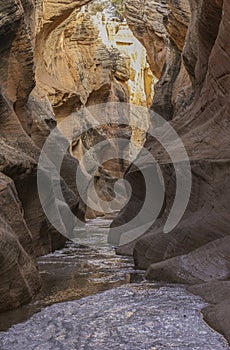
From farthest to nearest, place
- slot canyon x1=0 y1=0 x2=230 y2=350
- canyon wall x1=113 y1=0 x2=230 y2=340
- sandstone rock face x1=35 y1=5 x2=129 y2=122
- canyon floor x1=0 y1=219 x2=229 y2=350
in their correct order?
sandstone rock face x1=35 y1=5 x2=129 y2=122 < canyon wall x1=113 y1=0 x2=230 y2=340 < slot canyon x1=0 y1=0 x2=230 y2=350 < canyon floor x1=0 y1=219 x2=229 y2=350

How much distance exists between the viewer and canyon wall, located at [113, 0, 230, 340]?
8477 mm

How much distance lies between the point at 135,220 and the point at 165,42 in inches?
655

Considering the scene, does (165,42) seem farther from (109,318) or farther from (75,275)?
(109,318)

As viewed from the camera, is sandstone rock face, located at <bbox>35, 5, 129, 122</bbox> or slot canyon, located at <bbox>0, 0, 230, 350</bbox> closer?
slot canyon, located at <bbox>0, 0, 230, 350</bbox>

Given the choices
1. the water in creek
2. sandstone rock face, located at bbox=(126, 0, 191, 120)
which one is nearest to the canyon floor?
the water in creek

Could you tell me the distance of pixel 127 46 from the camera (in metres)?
61.7

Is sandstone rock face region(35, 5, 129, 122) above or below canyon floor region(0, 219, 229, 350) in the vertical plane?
below

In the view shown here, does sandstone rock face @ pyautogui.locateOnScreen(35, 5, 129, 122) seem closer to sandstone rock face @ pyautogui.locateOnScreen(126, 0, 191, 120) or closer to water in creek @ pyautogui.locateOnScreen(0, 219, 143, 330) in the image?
sandstone rock face @ pyautogui.locateOnScreen(126, 0, 191, 120)

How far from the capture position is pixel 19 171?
41.1 ft

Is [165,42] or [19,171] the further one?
[165,42]

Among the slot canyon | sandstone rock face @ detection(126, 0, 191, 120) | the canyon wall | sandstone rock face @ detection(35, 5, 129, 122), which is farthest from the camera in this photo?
sandstone rock face @ detection(35, 5, 129, 122)

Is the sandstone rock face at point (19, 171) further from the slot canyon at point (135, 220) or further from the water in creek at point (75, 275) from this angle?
the water in creek at point (75, 275)

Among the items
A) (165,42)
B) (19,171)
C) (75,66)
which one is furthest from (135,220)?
(75,66)

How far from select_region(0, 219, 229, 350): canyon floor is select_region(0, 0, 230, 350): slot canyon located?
2 centimetres
